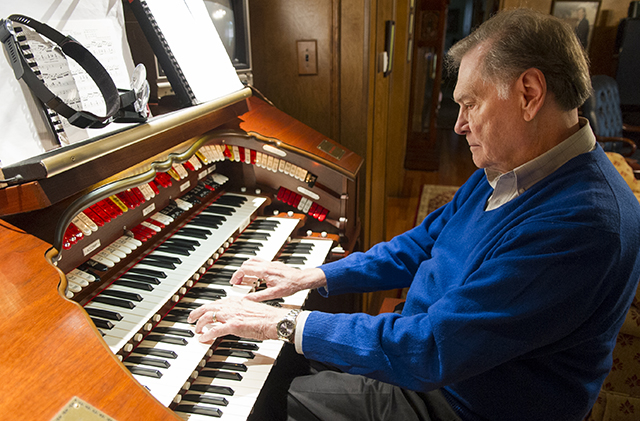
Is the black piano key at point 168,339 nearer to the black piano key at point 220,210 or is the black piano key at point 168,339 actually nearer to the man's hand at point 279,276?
the man's hand at point 279,276

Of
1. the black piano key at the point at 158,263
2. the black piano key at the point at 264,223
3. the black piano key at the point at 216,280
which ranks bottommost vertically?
the black piano key at the point at 216,280

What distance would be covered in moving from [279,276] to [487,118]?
32.2 inches

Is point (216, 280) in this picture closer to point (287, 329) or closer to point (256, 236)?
point (256, 236)

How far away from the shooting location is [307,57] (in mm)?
2461

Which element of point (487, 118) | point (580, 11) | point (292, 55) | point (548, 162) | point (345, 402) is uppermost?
point (580, 11)

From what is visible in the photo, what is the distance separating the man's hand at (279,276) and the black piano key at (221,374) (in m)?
0.30

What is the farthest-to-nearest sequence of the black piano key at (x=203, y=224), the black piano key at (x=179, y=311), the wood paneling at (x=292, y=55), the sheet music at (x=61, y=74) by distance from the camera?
the wood paneling at (x=292, y=55)
the black piano key at (x=203, y=224)
the black piano key at (x=179, y=311)
the sheet music at (x=61, y=74)

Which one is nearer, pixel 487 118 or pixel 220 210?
pixel 487 118

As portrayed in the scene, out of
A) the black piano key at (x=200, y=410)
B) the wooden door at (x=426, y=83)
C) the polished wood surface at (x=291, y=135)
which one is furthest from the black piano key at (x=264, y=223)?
the wooden door at (x=426, y=83)

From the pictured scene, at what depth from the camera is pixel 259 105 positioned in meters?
2.15

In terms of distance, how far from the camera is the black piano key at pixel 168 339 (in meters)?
1.26

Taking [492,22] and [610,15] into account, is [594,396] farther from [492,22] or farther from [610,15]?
[610,15]

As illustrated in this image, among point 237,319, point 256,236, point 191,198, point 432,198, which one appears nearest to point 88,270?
point 237,319

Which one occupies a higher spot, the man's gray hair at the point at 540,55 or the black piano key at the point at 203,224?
the man's gray hair at the point at 540,55
